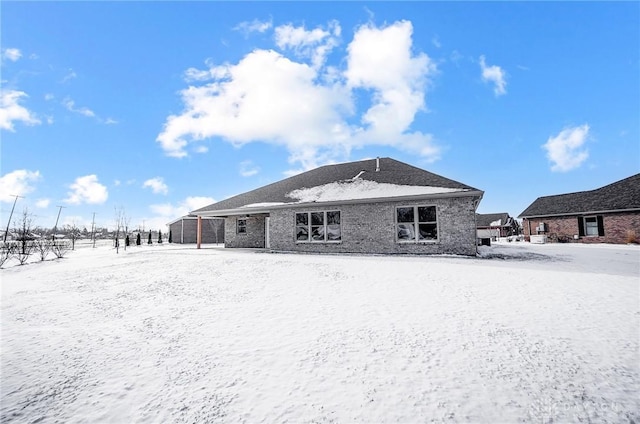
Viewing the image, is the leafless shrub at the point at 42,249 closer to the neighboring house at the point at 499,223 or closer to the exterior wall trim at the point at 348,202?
the exterior wall trim at the point at 348,202

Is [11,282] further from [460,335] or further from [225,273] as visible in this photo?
[460,335]

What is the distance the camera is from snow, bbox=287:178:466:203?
14525mm

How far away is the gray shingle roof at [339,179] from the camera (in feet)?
52.5

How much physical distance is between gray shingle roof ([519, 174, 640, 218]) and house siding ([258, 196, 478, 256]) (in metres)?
19.0

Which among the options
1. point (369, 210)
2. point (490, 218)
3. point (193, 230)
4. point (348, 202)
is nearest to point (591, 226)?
point (369, 210)

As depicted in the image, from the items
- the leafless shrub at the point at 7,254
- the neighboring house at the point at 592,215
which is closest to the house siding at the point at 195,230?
the leafless shrub at the point at 7,254

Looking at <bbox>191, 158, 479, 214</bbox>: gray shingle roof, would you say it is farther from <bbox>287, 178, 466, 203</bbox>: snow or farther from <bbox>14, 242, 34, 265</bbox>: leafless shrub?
<bbox>14, 242, 34, 265</bbox>: leafless shrub

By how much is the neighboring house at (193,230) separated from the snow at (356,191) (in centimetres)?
1871

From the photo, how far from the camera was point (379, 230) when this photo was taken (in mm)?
15305

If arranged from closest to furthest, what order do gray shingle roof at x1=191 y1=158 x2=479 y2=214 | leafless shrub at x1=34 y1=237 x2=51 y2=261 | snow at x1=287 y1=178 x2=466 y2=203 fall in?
snow at x1=287 y1=178 x2=466 y2=203
gray shingle roof at x1=191 y1=158 x2=479 y2=214
leafless shrub at x1=34 y1=237 x2=51 y2=261

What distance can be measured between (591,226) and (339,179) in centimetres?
2373

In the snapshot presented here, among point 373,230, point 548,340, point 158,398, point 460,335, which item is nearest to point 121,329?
point 158,398

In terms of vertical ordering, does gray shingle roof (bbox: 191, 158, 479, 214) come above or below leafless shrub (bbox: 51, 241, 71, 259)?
above

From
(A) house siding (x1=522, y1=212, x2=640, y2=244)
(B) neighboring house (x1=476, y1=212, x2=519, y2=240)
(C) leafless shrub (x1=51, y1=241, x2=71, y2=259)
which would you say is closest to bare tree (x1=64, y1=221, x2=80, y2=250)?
(C) leafless shrub (x1=51, y1=241, x2=71, y2=259)
